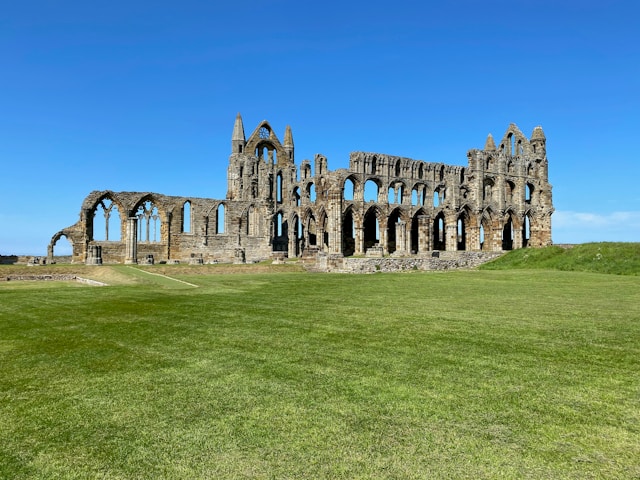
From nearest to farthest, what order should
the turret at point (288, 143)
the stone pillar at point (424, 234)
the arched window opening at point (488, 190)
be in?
the stone pillar at point (424, 234) < the arched window opening at point (488, 190) < the turret at point (288, 143)

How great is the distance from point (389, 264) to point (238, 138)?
37.3m

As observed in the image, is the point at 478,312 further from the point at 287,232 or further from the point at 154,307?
the point at 287,232

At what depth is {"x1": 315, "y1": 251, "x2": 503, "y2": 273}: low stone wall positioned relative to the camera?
84.2ft

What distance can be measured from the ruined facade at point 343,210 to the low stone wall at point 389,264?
7662 mm

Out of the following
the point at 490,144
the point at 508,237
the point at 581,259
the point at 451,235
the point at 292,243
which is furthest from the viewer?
the point at 490,144

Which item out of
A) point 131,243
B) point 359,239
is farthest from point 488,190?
point 131,243

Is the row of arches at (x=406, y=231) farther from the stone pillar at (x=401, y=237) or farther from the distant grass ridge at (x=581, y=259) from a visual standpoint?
the distant grass ridge at (x=581, y=259)

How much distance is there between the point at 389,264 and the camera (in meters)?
26.2

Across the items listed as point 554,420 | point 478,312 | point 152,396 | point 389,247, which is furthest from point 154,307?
point 389,247

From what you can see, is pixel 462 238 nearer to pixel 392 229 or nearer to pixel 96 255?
pixel 392 229

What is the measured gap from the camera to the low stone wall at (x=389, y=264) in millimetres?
25672

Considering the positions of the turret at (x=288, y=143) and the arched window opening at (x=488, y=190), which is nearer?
the arched window opening at (x=488, y=190)

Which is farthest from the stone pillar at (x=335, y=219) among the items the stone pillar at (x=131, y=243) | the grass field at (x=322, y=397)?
the grass field at (x=322, y=397)

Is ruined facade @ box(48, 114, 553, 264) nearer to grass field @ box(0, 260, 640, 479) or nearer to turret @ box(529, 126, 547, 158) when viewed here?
turret @ box(529, 126, 547, 158)
